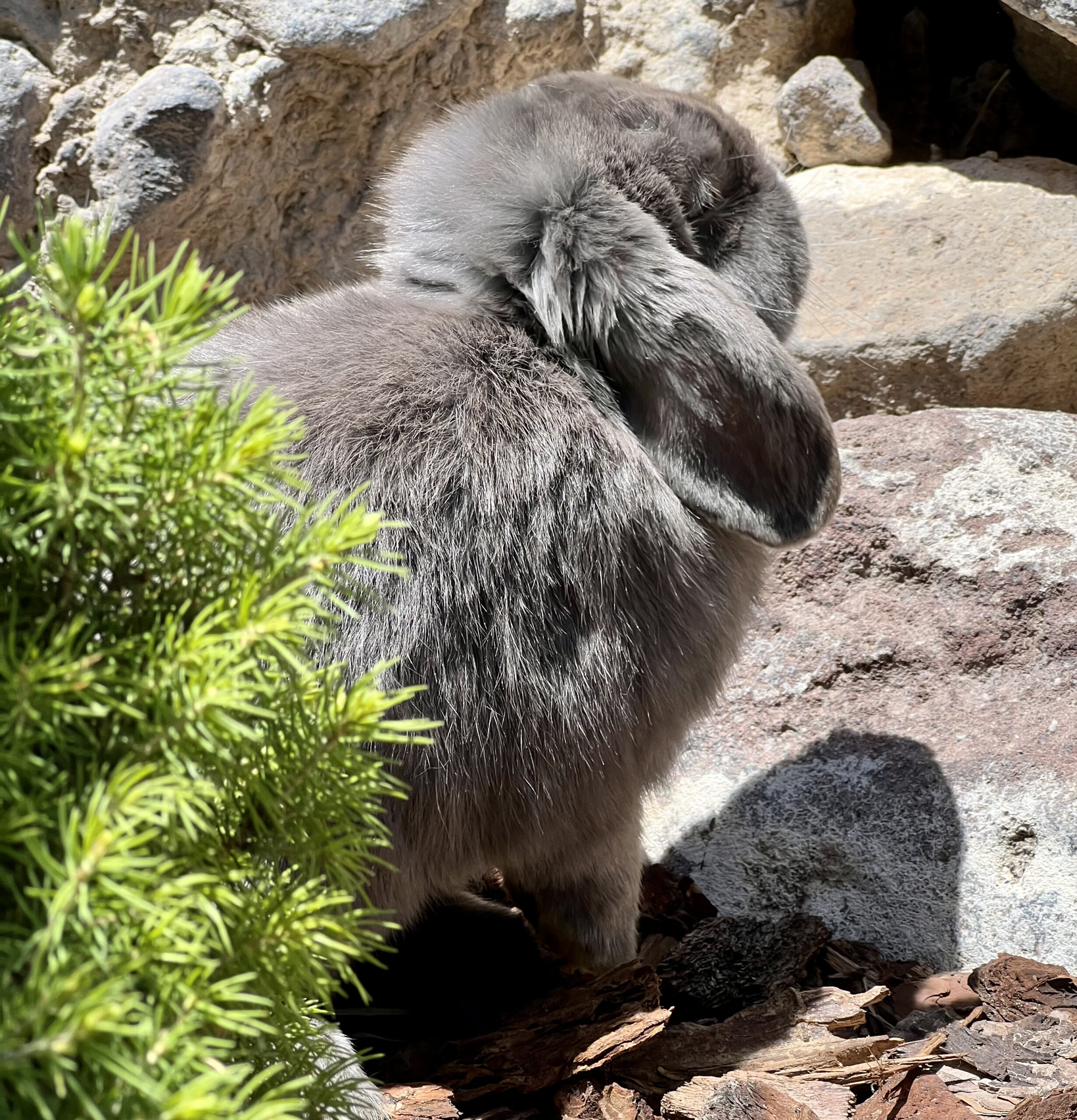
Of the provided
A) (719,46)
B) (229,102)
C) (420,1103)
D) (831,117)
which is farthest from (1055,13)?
(420,1103)

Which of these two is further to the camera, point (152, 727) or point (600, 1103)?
point (600, 1103)

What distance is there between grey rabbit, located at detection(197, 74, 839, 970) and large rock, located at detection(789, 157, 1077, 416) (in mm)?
1277

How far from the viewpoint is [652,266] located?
219 centimetres

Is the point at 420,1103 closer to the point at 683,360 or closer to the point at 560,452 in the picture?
the point at 560,452

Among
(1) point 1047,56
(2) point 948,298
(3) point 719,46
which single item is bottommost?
(2) point 948,298

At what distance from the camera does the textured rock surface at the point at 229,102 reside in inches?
142

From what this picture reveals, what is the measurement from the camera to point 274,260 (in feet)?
12.9

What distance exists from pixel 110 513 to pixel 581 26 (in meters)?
3.59

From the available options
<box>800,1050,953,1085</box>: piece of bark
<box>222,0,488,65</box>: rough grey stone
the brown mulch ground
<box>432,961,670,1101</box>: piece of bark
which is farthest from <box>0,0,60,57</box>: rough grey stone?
<box>800,1050,953,1085</box>: piece of bark

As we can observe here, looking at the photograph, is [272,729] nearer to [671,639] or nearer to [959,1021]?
[671,639]

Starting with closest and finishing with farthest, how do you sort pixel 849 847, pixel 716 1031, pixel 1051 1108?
pixel 1051 1108
pixel 716 1031
pixel 849 847

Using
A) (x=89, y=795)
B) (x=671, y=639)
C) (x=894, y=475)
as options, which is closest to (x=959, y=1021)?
(x=671, y=639)

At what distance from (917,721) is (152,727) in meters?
2.30

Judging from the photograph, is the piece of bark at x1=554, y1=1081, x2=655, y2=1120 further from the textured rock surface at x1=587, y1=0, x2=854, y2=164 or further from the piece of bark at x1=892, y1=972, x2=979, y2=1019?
the textured rock surface at x1=587, y1=0, x2=854, y2=164
